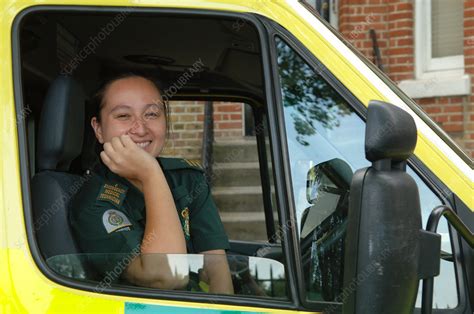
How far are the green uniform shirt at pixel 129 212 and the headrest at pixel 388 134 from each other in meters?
0.79

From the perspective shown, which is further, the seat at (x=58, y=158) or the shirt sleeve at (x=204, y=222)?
the shirt sleeve at (x=204, y=222)

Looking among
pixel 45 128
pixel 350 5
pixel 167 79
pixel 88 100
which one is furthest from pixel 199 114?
pixel 45 128

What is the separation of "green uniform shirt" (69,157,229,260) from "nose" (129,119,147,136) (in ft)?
0.43

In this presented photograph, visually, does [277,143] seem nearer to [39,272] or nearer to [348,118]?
[348,118]

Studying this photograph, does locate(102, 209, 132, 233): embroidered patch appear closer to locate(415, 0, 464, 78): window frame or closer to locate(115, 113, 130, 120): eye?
locate(115, 113, 130, 120): eye

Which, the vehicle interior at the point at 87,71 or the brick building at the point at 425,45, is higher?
the brick building at the point at 425,45

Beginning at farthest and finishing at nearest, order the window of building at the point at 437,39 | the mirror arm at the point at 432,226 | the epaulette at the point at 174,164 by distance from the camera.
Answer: the window of building at the point at 437,39
the epaulette at the point at 174,164
the mirror arm at the point at 432,226

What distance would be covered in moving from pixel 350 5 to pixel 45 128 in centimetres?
655

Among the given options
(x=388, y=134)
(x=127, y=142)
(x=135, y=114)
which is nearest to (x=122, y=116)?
(x=135, y=114)

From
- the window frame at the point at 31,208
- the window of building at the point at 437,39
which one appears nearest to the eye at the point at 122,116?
→ the window frame at the point at 31,208

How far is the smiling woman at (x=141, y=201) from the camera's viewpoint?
2125 millimetres

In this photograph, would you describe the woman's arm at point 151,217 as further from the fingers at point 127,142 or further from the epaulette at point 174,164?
the epaulette at point 174,164

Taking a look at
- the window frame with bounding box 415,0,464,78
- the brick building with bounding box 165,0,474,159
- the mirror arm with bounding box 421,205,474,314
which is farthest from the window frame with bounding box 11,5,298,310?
the window frame with bounding box 415,0,464,78

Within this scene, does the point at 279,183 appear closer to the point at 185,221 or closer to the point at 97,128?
the point at 185,221
